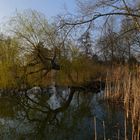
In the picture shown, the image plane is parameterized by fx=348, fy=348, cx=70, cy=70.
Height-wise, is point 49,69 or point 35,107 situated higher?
point 49,69

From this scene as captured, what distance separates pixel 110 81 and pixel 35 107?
10.8 ft

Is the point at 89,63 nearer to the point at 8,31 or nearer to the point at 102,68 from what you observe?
the point at 102,68

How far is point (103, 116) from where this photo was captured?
11133 millimetres

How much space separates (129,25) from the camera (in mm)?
15945

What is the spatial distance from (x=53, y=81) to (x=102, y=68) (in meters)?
3.10

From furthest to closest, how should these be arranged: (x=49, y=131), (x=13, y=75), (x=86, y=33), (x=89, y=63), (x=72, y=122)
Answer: (x=89, y=63)
(x=13, y=75)
(x=86, y=33)
(x=72, y=122)
(x=49, y=131)

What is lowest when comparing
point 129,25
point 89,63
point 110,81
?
point 110,81

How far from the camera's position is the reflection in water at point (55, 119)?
29.3 ft

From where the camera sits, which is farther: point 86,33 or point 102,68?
point 102,68

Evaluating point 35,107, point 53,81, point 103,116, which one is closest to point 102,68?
point 53,81

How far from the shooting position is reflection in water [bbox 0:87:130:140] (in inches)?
352

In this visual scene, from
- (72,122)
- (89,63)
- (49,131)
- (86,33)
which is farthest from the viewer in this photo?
(89,63)

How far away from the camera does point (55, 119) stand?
11531 millimetres

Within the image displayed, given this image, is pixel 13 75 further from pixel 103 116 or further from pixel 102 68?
pixel 103 116
